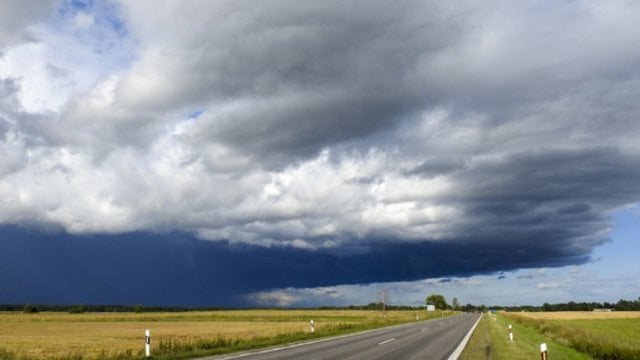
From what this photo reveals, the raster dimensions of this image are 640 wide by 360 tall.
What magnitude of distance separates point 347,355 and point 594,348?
14.3 m

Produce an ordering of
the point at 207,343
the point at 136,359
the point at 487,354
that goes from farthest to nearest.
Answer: the point at 207,343
the point at 487,354
the point at 136,359

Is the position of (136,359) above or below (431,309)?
above

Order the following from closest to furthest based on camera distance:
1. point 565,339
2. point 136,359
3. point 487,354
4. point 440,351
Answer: point 136,359 → point 487,354 → point 440,351 → point 565,339

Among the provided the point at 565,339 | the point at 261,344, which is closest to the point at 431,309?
the point at 565,339

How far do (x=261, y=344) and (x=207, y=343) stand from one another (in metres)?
2.51

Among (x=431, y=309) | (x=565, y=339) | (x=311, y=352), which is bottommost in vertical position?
(x=431, y=309)

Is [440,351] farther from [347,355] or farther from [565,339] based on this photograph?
[565,339]

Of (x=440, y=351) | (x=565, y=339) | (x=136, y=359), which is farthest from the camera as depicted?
(x=565, y=339)

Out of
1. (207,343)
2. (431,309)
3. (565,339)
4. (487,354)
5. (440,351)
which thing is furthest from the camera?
(431,309)

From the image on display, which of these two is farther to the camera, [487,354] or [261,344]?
[261,344]

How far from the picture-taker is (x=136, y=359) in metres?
19.7

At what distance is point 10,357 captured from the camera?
20250 mm

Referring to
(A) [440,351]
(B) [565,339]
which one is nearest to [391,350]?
(A) [440,351]

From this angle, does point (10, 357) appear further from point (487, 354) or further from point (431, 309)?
point (431, 309)
